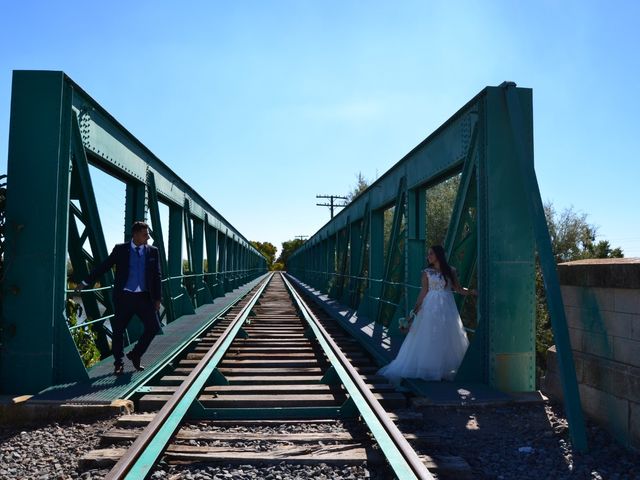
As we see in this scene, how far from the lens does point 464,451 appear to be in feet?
11.6

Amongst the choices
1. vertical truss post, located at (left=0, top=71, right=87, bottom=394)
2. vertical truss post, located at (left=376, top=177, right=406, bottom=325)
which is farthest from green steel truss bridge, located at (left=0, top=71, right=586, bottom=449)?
vertical truss post, located at (left=376, top=177, right=406, bottom=325)

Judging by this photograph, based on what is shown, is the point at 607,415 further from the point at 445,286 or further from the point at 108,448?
the point at 108,448

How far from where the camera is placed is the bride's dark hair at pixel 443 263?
548 centimetres

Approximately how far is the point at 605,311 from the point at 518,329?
1.23 meters

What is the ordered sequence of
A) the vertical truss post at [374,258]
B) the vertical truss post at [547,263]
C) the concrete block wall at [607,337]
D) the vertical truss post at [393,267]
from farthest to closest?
1. the vertical truss post at [374,258]
2. the vertical truss post at [393,267]
3. the vertical truss post at [547,263]
4. the concrete block wall at [607,337]

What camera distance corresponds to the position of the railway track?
128 inches

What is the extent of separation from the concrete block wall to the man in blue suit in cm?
399

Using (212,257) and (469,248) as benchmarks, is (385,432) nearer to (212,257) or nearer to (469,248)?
(469,248)

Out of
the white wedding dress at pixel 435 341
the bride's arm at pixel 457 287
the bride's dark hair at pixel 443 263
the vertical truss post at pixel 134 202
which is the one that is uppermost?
the vertical truss post at pixel 134 202

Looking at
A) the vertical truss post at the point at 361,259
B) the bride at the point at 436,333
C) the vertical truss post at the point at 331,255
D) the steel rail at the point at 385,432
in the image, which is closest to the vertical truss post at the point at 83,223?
the steel rail at the point at 385,432

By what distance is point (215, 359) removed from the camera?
6051mm

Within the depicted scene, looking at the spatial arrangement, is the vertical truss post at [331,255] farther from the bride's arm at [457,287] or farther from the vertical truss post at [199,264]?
the bride's arm at [457,287]

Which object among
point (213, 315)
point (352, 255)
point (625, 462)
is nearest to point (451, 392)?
point (625, 462)

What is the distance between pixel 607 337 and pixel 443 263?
190 centimetres
